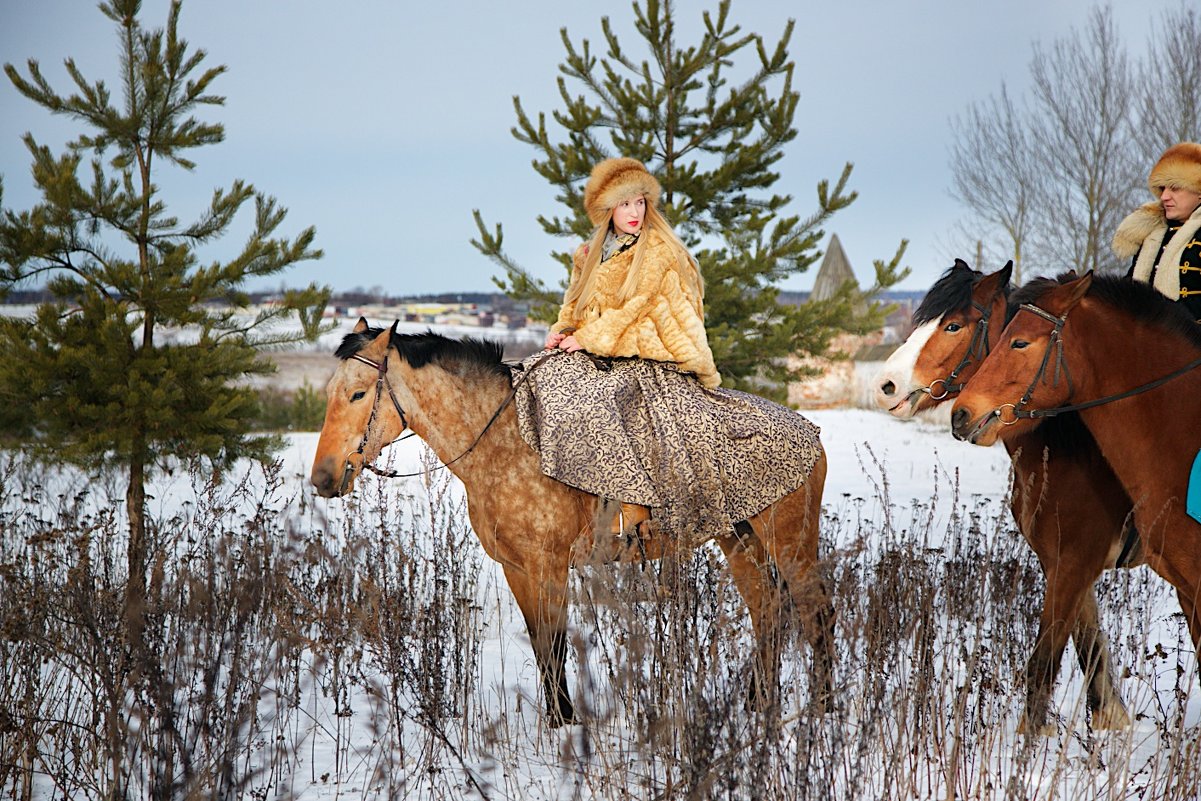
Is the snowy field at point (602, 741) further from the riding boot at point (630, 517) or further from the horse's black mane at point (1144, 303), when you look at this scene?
the horse's black mane at point (1144, 303)

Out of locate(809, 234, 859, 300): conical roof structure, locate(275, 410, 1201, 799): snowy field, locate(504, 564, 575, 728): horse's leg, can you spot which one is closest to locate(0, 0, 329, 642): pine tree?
locate(275, 410, 1201, 799): snowy field

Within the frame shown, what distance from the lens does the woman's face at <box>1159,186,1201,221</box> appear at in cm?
→ 442

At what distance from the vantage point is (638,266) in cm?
448

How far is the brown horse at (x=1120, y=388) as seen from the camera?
3.48 meters

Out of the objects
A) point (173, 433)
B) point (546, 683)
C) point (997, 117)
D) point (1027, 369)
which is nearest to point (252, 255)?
point (173, 433)

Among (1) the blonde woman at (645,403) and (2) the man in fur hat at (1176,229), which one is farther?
(2) the man in fur hat at (1176,229)

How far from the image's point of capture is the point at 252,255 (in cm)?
768

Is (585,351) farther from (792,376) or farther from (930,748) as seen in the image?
(792,376)

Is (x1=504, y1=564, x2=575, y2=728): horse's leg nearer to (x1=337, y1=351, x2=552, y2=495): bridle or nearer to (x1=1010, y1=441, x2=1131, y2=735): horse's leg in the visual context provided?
(x1=337, y1=351, x2=552, y2=495): bridle

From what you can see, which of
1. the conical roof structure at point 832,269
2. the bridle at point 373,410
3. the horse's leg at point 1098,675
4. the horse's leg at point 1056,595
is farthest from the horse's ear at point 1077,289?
the conical roof structure at point 832,269

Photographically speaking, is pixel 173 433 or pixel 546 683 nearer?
pixel 546 683

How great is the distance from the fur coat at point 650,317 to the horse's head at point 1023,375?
4.03ft

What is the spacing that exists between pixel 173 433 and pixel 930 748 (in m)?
5.73

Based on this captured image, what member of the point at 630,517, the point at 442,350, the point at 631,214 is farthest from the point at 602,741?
the point at 631,214
